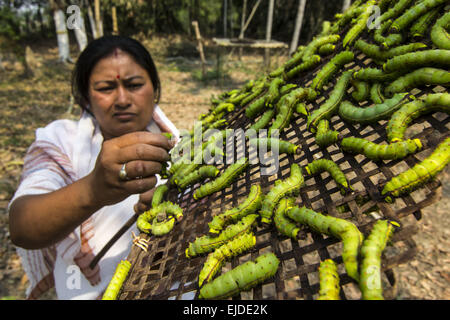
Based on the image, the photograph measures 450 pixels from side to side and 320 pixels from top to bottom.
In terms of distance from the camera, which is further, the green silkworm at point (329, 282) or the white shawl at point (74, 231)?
the white shawl at point (74, 231)

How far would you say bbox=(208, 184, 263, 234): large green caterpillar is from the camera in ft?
5.85

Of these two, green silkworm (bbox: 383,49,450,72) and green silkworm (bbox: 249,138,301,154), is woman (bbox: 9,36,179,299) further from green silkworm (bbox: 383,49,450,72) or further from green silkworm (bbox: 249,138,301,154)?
green silkworm (bbox: 383,49,450,72)

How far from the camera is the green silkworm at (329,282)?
1146 mm

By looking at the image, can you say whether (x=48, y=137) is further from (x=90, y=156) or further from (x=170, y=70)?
(x=170, y=70)

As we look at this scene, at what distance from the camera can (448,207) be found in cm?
615

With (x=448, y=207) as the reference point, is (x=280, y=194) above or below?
above

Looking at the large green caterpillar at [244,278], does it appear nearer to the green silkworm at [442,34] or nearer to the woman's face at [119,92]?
the green silkworm at [442,34]

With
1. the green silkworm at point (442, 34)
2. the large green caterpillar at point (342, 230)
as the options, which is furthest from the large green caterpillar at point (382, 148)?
the green silkworm at point (442, 34)

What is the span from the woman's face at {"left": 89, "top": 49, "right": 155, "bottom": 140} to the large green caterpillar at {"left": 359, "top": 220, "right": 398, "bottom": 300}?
276 centimetres

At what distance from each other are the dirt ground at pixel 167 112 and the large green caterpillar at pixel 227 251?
3.06ft

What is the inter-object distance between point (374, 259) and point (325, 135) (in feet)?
3.01

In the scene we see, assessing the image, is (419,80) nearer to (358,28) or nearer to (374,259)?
(358,28)

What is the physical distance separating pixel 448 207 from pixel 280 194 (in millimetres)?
6939
